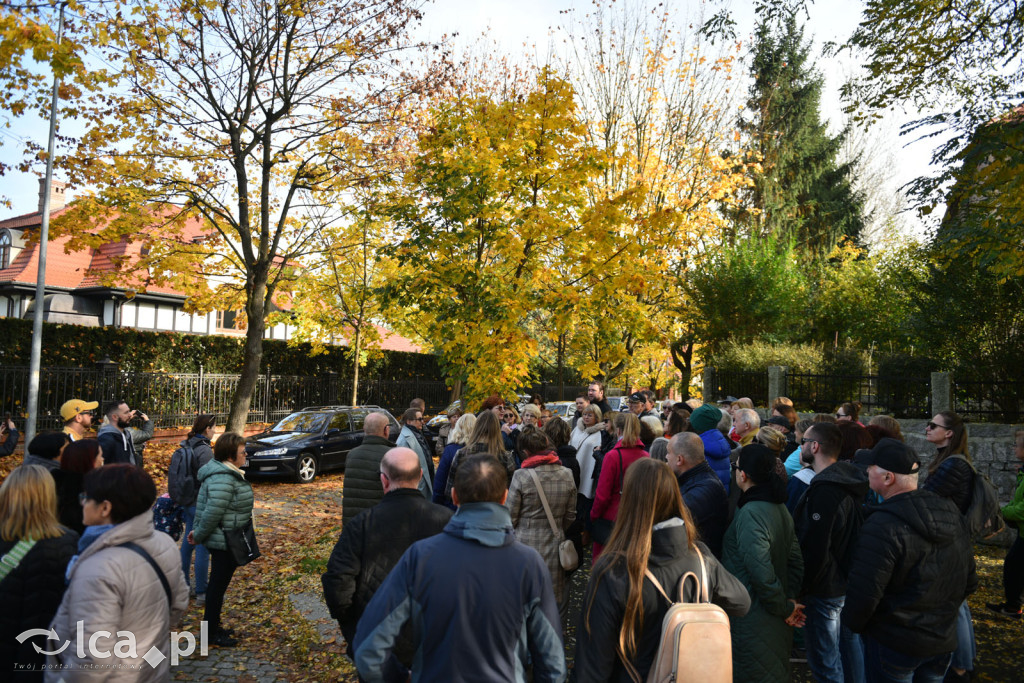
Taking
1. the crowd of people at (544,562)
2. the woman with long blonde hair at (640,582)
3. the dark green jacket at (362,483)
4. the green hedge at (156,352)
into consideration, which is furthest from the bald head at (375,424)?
the green hedge at (156,352)

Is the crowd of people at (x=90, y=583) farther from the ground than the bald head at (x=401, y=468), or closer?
closer

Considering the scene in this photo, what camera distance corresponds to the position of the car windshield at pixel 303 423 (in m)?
14.6

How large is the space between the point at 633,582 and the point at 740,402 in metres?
6.48

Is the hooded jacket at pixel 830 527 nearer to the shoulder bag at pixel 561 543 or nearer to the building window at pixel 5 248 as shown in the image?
the shoulder bag at pixel 561 543

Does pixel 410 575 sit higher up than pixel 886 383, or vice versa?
pixel 886 383

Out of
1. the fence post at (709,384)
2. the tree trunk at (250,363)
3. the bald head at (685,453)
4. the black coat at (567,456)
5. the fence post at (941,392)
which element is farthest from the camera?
the fence post at (709,384)

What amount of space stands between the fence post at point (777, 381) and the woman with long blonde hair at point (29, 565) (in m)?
13.8

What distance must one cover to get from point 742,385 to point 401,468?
14.8 metres

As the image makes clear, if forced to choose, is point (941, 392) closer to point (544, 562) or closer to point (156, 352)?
point (544, 562)

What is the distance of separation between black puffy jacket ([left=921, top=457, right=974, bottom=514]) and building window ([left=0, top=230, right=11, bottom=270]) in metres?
35.6

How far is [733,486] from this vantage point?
5.30 metres

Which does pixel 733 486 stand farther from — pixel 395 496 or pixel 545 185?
pixel 545 185

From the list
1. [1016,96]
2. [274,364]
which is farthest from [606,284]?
[274,364]

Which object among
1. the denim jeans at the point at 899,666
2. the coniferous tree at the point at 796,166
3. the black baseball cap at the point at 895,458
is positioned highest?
the coniferous tree at the point at 796,166
